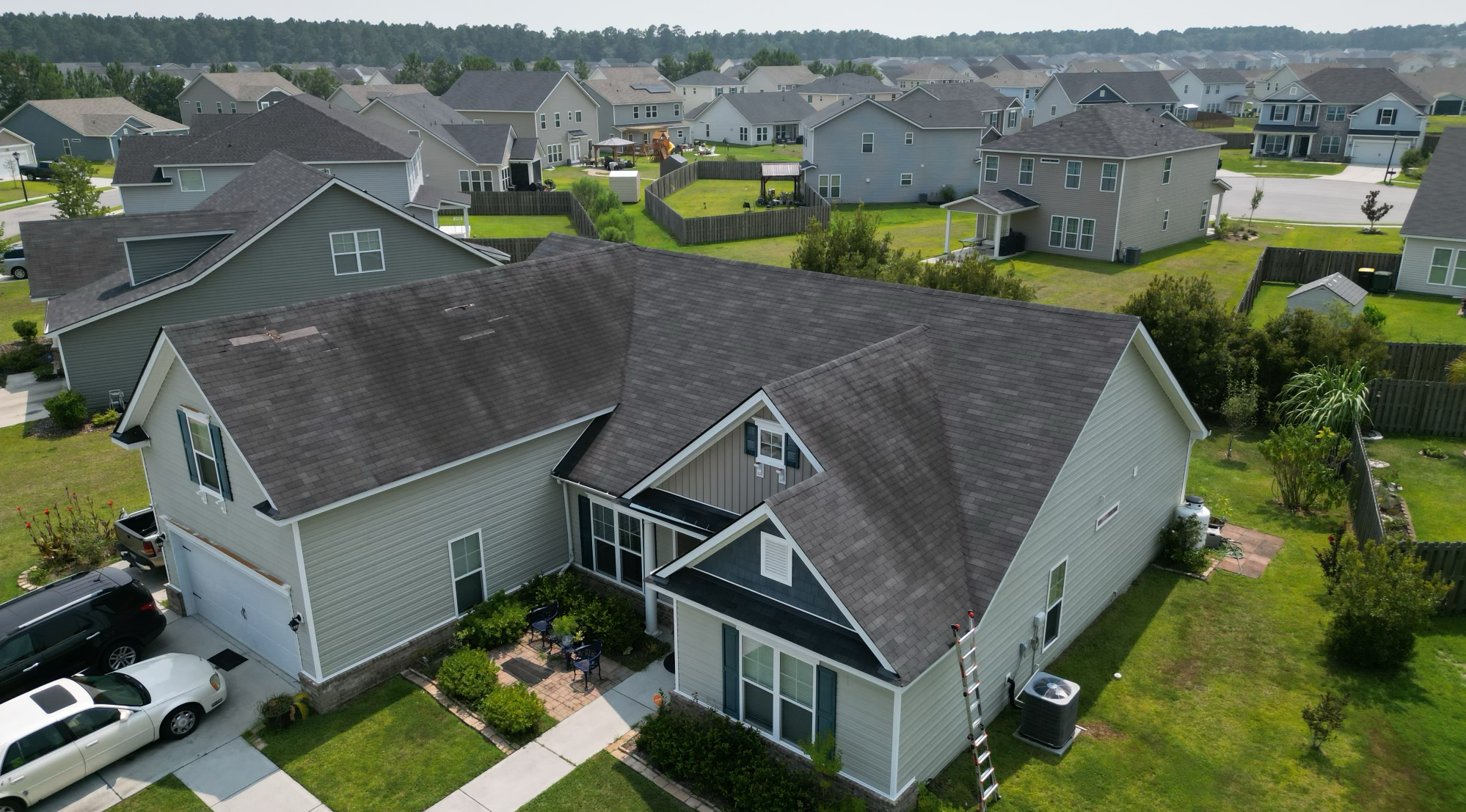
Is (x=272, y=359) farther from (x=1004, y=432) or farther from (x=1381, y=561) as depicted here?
(x=1381, y=561)

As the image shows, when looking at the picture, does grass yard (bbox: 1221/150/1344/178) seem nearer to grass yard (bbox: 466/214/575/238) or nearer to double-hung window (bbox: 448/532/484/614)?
grass yard (bbox: 466/214/575/238)

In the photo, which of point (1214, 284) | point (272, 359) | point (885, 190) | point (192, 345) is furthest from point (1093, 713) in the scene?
point (885, 190)

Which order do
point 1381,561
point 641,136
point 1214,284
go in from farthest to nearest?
point 641,136
point 1214,284
point 1381,561

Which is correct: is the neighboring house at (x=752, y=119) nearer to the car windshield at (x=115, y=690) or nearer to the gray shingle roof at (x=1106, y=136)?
the gray shingle roof at (x=1106, y=136)

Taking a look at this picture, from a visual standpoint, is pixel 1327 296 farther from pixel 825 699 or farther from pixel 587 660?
pixel 587 660

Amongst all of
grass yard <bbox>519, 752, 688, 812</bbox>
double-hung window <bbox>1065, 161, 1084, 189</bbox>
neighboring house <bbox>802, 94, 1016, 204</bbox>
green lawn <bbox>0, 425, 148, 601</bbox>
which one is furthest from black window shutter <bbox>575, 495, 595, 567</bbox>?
neighboring house <bbox>802, 94, 1016, 204</bbox>

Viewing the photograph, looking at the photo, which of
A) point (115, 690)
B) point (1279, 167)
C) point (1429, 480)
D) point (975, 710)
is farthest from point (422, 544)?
point (1279, 167)
